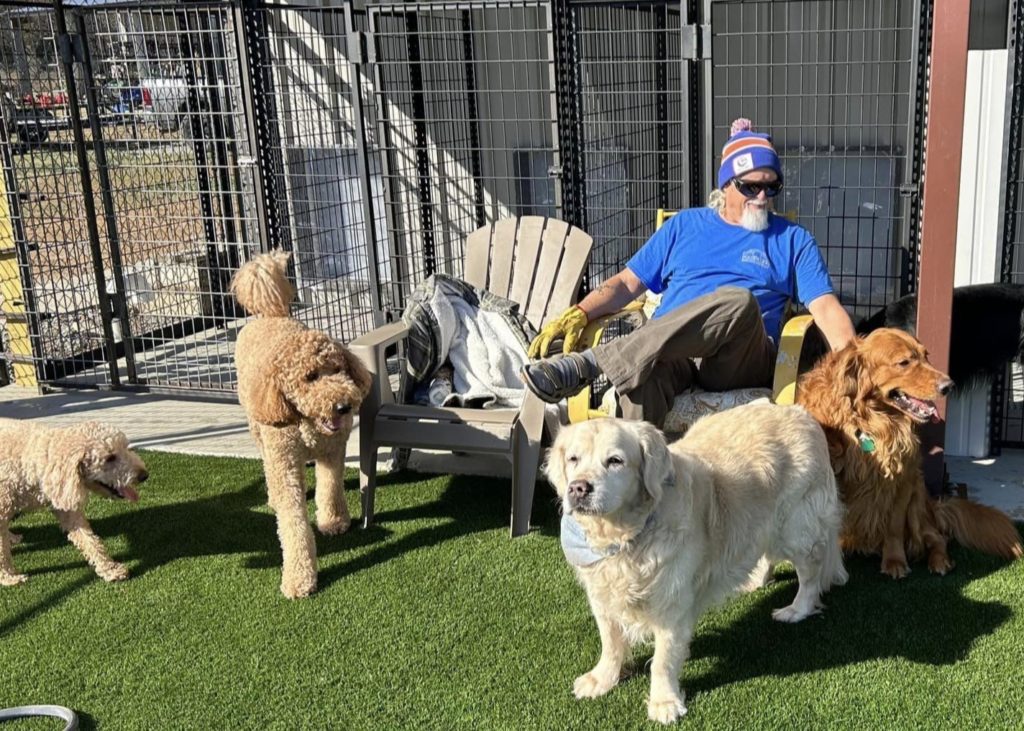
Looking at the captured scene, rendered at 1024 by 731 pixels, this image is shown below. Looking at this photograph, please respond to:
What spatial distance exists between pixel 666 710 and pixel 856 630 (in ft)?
2.54

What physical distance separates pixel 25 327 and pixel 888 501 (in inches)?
197

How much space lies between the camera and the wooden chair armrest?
360 centimetres

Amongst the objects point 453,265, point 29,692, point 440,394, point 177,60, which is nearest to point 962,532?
point 440,394

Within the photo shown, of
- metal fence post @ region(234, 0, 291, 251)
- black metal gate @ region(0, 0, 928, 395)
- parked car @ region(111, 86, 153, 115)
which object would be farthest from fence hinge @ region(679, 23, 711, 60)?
parked car @ region(111, 86, 153, 115)

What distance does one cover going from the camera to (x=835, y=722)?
8.88 feet

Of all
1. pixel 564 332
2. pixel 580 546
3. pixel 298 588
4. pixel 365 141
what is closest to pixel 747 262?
pixel 564 332

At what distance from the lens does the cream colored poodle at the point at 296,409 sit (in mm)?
3451

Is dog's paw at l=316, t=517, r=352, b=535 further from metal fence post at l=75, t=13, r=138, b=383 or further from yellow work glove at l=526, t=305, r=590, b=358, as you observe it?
metal fence post at l=75, t=13, r=138, b=383

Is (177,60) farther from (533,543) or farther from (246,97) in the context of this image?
(533,543)

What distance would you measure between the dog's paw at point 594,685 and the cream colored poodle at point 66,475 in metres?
1.83

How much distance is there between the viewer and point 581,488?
96.4 inches

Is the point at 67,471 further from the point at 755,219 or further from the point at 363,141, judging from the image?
the point at 755,219

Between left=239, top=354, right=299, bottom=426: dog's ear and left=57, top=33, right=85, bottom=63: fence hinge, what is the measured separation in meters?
2.83

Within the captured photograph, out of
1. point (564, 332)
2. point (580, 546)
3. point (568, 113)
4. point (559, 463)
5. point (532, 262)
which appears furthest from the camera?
point (568, 113)
